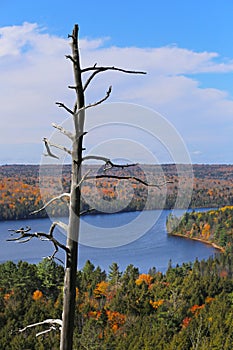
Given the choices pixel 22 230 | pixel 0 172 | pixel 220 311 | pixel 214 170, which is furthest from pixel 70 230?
pixel 214 170

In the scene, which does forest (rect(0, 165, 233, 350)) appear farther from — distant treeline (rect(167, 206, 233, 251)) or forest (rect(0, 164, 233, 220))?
distant treeline (rect(167, 206, 233, 251))

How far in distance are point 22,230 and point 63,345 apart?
49 centimetres

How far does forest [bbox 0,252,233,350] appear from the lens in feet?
44.8

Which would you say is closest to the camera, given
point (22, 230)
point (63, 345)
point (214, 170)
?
point (22, 230)

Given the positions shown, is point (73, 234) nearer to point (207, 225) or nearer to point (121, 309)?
point (121, 309)

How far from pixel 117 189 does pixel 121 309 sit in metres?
15.6

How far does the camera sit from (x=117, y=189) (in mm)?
3139

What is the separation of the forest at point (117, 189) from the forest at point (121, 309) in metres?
2.89

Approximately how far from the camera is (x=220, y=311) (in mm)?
15773

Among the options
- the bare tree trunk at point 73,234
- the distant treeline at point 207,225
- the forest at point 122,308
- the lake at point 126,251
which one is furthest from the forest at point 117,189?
the forest at point 122,308

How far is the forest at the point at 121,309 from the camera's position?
13656 millimetres

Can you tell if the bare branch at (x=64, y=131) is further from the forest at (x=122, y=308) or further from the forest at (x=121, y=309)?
the forest at (x=121, y=309)

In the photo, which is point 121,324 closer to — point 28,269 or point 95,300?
point 95,300

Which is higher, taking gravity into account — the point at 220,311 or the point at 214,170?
the point at 214,170
